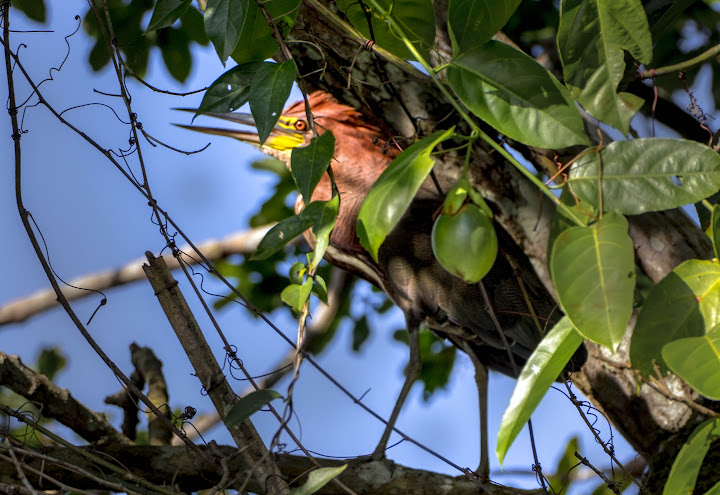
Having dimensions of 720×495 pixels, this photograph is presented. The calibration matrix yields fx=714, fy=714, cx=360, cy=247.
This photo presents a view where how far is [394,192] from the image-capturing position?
667 millimetres

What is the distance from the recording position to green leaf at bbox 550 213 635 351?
61 centimetres

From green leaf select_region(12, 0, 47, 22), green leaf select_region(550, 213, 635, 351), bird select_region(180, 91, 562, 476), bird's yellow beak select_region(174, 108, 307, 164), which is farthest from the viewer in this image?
bird's yellow beak select_region(174, 108, 307, 164)

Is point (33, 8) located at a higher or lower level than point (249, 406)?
higher

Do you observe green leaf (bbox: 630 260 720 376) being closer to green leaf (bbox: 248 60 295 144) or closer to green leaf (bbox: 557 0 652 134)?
green leaf (bbox: 557 0 652 134)

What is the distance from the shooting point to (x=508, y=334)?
1.72 m

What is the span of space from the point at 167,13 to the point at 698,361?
67cm

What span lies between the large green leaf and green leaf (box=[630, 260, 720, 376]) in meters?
0.37

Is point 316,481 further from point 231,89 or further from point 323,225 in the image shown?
point 231,89

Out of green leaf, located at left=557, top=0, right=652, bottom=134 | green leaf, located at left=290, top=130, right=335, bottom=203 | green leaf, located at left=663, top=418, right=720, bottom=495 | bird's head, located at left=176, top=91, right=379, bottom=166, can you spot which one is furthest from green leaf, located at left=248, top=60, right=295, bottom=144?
bird's head, located at left=176, top=91, right=379, bottom=166

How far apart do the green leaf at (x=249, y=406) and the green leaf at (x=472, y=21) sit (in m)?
0.39

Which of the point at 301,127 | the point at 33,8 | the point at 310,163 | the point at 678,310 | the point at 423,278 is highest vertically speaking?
the point at 33,8

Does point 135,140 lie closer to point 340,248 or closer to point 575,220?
point 575,220

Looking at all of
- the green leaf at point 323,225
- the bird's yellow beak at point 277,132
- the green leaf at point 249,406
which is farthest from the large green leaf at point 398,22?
the bird's yellow beak at point 277,132

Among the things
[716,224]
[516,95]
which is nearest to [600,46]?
[516,95]
